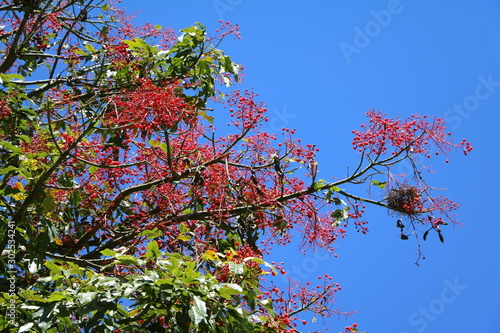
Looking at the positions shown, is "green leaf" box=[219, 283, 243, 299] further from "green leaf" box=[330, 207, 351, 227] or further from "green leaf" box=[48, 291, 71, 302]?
"green leaf" box=[330, 207, 351, 227]

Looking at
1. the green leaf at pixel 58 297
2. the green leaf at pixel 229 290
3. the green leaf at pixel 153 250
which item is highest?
the green leaf at pixel 153 250

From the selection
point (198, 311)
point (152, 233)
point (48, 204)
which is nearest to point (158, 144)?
point (152, 233)

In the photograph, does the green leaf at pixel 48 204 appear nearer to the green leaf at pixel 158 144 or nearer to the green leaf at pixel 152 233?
the green leaf at pixel 152 233

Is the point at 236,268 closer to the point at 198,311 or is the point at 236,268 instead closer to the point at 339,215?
the point at 198,311

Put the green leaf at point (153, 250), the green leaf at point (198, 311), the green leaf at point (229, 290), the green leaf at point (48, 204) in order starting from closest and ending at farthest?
the green leaf at point (198, 311)
the green leaf at point (229, 290)
the green leaf at point (153, 250)
the green leaf at point (48, 204)

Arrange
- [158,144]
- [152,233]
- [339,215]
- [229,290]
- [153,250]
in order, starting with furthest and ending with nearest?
1. [339,215]
2. [158,144]
3. [152,233]
4. [153,250]
5. [229,290]

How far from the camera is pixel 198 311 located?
12.9ft

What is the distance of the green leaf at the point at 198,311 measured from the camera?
3906 mm

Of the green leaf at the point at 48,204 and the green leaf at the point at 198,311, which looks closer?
the green leaf at the point at 198,311

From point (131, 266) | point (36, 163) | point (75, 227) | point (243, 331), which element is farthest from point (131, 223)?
point (243, 331)

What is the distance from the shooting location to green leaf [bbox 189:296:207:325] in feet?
12.8

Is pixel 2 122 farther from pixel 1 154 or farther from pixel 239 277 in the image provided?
pixel 239 277

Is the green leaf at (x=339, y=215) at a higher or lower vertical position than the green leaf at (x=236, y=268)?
higher

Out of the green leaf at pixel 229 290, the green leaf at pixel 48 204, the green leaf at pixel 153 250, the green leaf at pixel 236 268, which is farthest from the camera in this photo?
the green leaf at pixel 48 204
